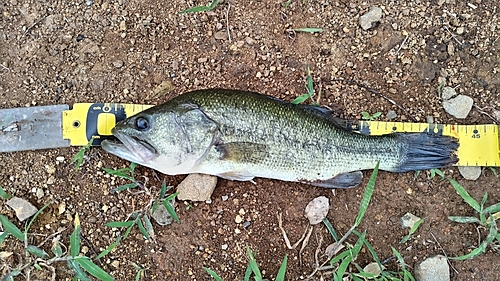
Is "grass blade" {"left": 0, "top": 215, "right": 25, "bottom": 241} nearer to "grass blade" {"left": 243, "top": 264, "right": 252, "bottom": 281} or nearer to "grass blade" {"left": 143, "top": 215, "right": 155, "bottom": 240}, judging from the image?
"grass blade" {"left": 143, "top": 215, "right": 155, "bottom": 240}

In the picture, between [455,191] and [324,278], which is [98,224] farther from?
[455,191]

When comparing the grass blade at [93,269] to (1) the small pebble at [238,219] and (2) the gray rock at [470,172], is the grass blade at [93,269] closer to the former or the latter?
(1) the small pebble at [238,219]

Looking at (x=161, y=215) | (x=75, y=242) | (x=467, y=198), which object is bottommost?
(x=467, y=198)

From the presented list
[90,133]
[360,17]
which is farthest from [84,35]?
[360,17]

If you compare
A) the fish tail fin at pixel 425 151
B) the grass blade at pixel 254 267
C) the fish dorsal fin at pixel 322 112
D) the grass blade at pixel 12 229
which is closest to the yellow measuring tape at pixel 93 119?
the grass blade at pixel 12 229

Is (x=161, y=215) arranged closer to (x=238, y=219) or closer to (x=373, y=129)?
(x=238, y=219)

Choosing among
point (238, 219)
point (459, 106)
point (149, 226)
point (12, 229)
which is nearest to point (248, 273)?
point (238, 219)

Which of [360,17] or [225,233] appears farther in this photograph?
[360,17]
